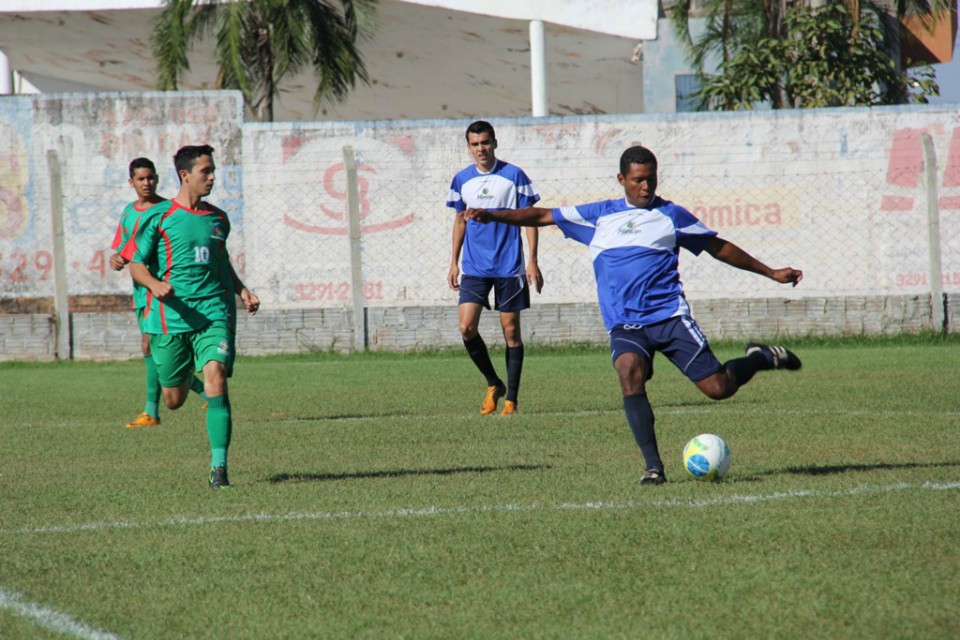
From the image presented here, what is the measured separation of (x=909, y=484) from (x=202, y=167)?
12.6 feet

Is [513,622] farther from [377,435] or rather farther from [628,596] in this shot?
[377,435]

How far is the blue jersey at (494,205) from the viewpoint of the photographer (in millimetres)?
10531

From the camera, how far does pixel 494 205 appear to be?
34.4 ft

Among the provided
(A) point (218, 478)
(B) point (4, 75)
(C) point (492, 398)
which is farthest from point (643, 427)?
(B) point (4, 75)

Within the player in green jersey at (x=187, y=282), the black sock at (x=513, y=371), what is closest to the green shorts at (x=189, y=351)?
the player in green jersey at (x=187, y=282)

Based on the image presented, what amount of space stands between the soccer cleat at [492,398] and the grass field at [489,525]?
0.29 m

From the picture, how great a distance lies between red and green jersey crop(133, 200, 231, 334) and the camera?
7223 millimetres

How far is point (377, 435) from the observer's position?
9008 mm

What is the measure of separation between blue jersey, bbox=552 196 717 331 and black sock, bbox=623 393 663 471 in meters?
0.39

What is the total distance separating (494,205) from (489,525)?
5213mm

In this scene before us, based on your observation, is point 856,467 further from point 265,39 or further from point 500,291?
point 265,39

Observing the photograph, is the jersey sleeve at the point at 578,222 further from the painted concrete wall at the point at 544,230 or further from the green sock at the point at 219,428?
the painted concrete wall at the point at 544,230

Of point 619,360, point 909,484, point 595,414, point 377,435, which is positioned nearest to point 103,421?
point 377,435

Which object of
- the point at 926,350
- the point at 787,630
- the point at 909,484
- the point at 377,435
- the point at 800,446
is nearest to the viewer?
the point at 787,630
